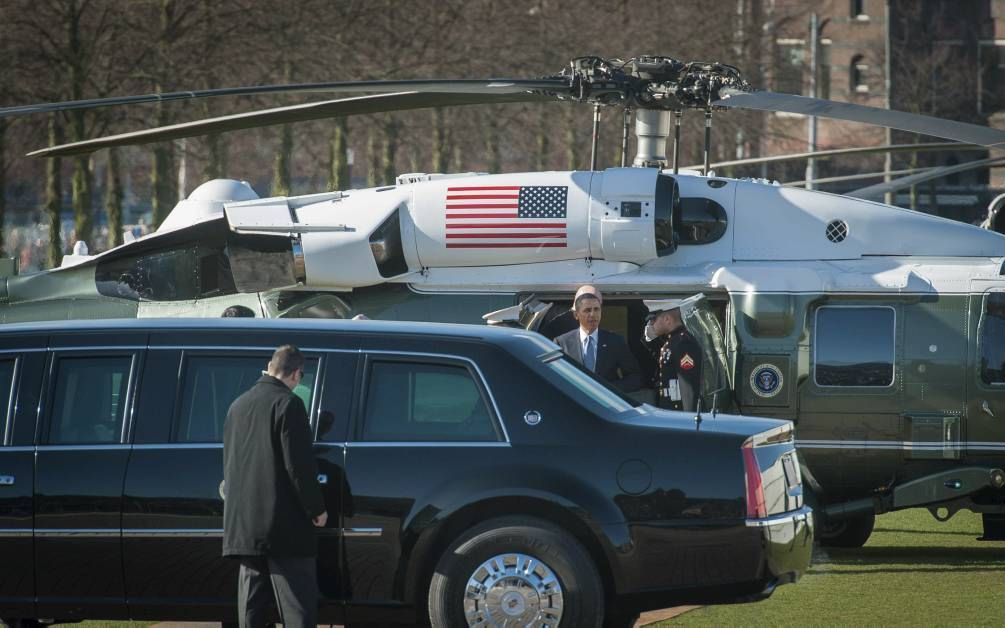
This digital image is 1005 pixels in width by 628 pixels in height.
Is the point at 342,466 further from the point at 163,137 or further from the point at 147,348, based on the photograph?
the point at 163,137

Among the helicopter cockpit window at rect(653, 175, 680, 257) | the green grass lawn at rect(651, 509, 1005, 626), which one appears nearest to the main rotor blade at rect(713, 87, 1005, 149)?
the helicopter cockpit window at rect(653, 175, 680, 257)

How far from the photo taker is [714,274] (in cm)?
1230

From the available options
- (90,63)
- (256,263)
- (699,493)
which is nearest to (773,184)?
(256,263)

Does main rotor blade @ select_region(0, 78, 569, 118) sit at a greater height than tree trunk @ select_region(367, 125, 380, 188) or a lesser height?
lesser

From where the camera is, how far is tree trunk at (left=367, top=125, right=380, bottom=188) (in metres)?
37.8

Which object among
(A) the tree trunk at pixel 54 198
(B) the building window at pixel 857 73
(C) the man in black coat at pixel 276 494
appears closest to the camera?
(C) the man in black coat at pixel 276 494

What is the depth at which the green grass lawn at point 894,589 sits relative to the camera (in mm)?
9273

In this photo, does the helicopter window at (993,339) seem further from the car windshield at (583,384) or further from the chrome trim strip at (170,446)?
the chrome trim strip at (170,446)

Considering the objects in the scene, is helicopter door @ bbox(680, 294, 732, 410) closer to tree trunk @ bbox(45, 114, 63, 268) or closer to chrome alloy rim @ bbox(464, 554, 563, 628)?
chrome alloy rim @ bbox(464, 554, 563, 628)

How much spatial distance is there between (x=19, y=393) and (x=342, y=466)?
1621 mm

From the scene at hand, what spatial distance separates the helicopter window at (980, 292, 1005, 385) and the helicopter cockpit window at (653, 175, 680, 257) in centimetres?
236

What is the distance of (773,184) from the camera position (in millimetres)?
12758

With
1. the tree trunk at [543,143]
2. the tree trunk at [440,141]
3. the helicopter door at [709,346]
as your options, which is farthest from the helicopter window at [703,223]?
the tree trunk at [543,143]

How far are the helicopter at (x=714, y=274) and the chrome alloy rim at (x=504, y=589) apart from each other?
488 cm
